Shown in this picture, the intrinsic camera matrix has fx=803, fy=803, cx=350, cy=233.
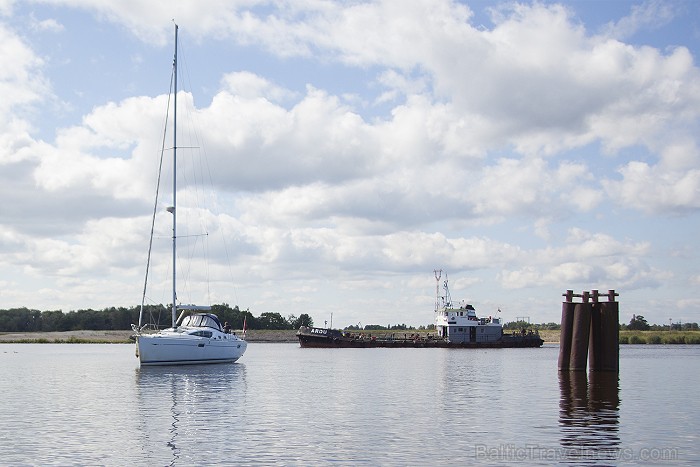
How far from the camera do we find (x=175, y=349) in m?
62.1

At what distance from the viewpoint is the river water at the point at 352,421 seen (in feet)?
75.6

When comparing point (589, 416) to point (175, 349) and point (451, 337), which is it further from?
point (451, 337)

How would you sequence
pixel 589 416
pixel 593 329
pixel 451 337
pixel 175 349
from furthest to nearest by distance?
pixel 451 337
pixel 175 349
pixel 593 329
pixel 589 416

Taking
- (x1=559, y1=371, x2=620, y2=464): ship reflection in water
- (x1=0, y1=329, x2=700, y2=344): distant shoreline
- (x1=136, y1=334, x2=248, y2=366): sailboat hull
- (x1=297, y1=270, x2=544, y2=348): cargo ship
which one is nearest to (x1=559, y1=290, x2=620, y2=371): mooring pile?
(x1=559, y1=371, x2=620, y2=464): ship reflection in water

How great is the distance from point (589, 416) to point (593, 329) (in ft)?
62.9

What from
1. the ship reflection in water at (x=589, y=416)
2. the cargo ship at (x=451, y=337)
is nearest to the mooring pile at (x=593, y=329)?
the ship reflection in water at (x=589, y=416)

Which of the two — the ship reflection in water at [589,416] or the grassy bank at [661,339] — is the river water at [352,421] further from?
the grassy bank at [661,339]

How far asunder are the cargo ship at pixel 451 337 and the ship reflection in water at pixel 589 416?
73.5 metres

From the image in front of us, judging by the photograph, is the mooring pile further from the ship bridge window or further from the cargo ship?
the cargo ship

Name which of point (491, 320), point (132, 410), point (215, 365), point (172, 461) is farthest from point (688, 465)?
point (491, 320)

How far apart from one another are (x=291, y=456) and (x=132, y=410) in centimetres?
1420

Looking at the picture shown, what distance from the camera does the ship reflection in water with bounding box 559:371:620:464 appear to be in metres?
23.3

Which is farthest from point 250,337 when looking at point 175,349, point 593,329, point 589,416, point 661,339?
point 589,416

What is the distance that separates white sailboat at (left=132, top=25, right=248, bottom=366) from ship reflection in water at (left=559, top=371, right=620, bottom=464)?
95.5ft
